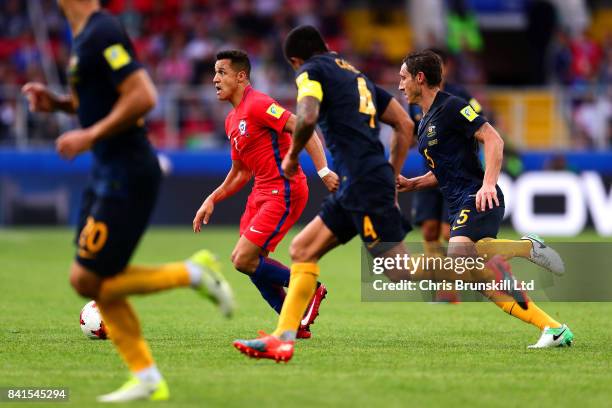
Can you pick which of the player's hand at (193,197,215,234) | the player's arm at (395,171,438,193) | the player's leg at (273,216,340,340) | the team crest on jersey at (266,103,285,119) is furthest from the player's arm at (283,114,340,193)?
the player's hand at (193,197,215,234)

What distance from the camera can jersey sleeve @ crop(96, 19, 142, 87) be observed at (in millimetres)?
6695

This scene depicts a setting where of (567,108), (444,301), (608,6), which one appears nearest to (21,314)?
(444,301)

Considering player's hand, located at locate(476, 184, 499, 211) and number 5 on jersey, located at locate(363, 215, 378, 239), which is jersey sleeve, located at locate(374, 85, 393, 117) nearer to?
number 5 on jersey, located at locate(363, 215, 378, 239)

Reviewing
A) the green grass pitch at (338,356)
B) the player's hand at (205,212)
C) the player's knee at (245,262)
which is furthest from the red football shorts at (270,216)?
the green grass pitch at (338,356)

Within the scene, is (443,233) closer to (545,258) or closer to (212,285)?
(545,258)

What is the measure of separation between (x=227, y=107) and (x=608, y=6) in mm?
13548

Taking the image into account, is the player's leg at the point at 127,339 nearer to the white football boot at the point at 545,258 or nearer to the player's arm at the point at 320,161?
the player's arm at the point at 320,161

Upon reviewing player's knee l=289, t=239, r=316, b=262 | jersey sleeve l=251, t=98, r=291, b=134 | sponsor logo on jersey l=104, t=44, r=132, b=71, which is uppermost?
sponsor logo on jersey l=104, t=44, r=132, b=71

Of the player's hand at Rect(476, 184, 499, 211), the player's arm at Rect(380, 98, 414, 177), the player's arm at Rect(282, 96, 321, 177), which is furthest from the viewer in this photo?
the player's hand at Rect(476, 184, 499, 211)

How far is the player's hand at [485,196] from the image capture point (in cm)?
870

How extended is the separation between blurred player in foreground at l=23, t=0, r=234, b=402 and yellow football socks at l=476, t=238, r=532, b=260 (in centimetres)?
274

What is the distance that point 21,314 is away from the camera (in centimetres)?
1128

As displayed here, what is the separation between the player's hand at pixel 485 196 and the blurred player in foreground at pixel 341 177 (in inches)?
29.8

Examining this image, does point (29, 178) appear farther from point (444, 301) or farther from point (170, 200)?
point (444, 301)
